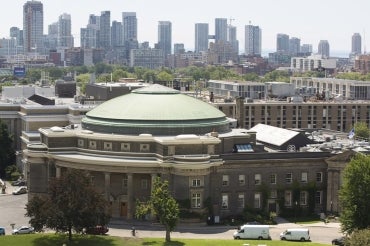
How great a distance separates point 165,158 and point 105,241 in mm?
18366

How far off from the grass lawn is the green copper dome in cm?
2436

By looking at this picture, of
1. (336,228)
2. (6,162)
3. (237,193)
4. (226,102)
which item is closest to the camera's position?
(336,228)

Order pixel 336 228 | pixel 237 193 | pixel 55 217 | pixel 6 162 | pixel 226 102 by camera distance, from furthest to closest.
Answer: pixel 226 102 → pixel 6 162 → pixel 237 193 → pixel 336 228 → pixel 55 217

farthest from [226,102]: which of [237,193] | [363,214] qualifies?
[363,214]

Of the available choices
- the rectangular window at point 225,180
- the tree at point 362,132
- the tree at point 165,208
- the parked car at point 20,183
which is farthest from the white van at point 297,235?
the tree at point 362,132

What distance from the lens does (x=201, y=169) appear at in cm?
10138

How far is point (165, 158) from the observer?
10181 cm

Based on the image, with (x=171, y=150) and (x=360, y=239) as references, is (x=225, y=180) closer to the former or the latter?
A: (x=171, y=150)

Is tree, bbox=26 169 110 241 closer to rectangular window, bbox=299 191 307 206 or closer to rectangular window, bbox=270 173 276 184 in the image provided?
rectangular window, bbox=270 173 276 184

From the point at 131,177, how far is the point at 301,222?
75.2 feet

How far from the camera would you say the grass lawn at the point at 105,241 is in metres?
85.2

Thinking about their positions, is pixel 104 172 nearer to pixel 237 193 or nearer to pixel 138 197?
pixel 138 197

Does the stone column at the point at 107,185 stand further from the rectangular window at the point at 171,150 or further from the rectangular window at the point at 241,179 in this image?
the rectangular window at the point at 241,179

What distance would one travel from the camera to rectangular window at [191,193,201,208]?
10156 cm
